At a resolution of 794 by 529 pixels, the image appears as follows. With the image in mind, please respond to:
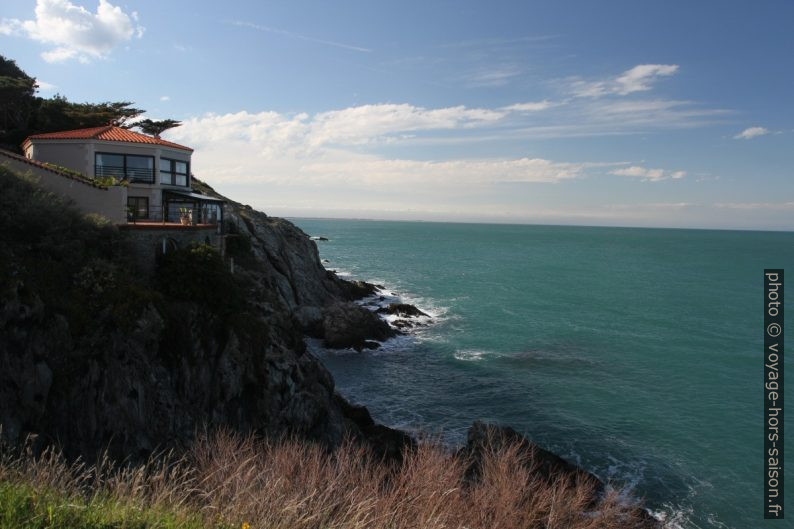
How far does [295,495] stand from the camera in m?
10.5

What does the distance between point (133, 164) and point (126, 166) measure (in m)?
0.41

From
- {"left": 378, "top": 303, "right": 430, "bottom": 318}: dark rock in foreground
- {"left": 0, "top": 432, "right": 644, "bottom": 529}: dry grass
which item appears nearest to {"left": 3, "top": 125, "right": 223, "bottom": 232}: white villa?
{"left": 0, "top": 432, "right": 644, "bottom": 529}: dry grass

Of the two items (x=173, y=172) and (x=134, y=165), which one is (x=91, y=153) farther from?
(x=173, y=172)

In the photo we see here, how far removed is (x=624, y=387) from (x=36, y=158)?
43703 millimetres

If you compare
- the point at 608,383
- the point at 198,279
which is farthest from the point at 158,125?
the point at 608,383

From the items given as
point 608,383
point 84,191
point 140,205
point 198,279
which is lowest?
point 608,383

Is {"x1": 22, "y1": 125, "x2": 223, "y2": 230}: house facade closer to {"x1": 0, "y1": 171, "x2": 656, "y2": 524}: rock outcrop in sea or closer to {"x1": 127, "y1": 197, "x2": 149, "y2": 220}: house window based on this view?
{"x1": 127, "y1": 197, "x2": 149, "y2": 220}: house window

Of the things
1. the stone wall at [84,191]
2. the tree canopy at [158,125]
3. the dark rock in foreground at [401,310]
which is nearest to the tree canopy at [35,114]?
the tree canopy at [158,125]

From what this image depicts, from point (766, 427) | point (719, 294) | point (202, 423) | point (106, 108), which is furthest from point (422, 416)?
point (719, 294)

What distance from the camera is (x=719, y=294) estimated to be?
79.2 metres

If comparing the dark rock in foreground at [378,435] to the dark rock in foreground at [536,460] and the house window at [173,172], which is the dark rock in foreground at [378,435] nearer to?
the dark rock in foreground at [536,460]

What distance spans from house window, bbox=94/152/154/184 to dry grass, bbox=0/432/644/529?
62.8 feet

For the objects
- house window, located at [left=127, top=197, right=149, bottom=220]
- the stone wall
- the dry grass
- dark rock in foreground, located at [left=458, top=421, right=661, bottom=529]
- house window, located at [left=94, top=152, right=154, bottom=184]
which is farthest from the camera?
house window, located at [left=127, top=197, right=149, bottom=220]

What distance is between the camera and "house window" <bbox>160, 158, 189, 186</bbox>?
30661 millimetres
